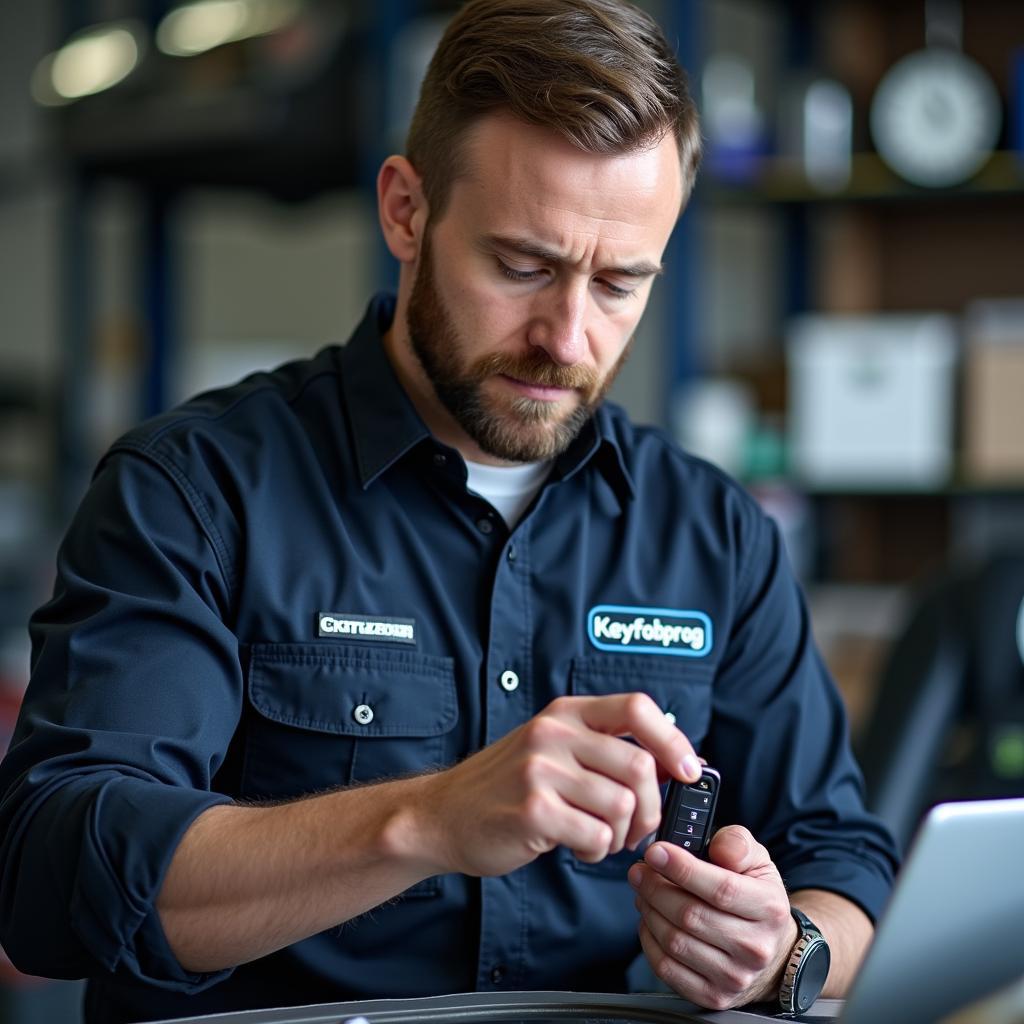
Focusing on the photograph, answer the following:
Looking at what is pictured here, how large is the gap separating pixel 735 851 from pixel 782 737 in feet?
1.32

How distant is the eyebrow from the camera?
1315mm

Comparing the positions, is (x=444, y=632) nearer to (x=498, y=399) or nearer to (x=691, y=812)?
(x=498, y=399)

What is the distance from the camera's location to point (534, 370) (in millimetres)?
1367

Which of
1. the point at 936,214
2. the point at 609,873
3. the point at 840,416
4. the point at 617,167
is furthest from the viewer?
the point at 936,214

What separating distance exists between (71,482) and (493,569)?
9.62 feet

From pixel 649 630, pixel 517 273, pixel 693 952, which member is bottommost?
pixel 693 952

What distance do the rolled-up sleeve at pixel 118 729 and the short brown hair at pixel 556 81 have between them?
41 centimetres

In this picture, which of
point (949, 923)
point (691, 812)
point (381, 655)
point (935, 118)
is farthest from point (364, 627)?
point (935, 118)

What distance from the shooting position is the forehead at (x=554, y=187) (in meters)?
1.30

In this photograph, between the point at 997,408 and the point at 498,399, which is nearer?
the point at 498,399

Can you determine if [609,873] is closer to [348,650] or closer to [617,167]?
[348,650]

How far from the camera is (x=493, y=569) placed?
4.71 feet

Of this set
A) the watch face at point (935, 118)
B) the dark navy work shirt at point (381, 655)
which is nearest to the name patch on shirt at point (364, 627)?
the dark navy work shirt at point (381, 655)

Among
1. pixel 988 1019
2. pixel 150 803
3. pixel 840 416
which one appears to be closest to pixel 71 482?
pixel 840 416
